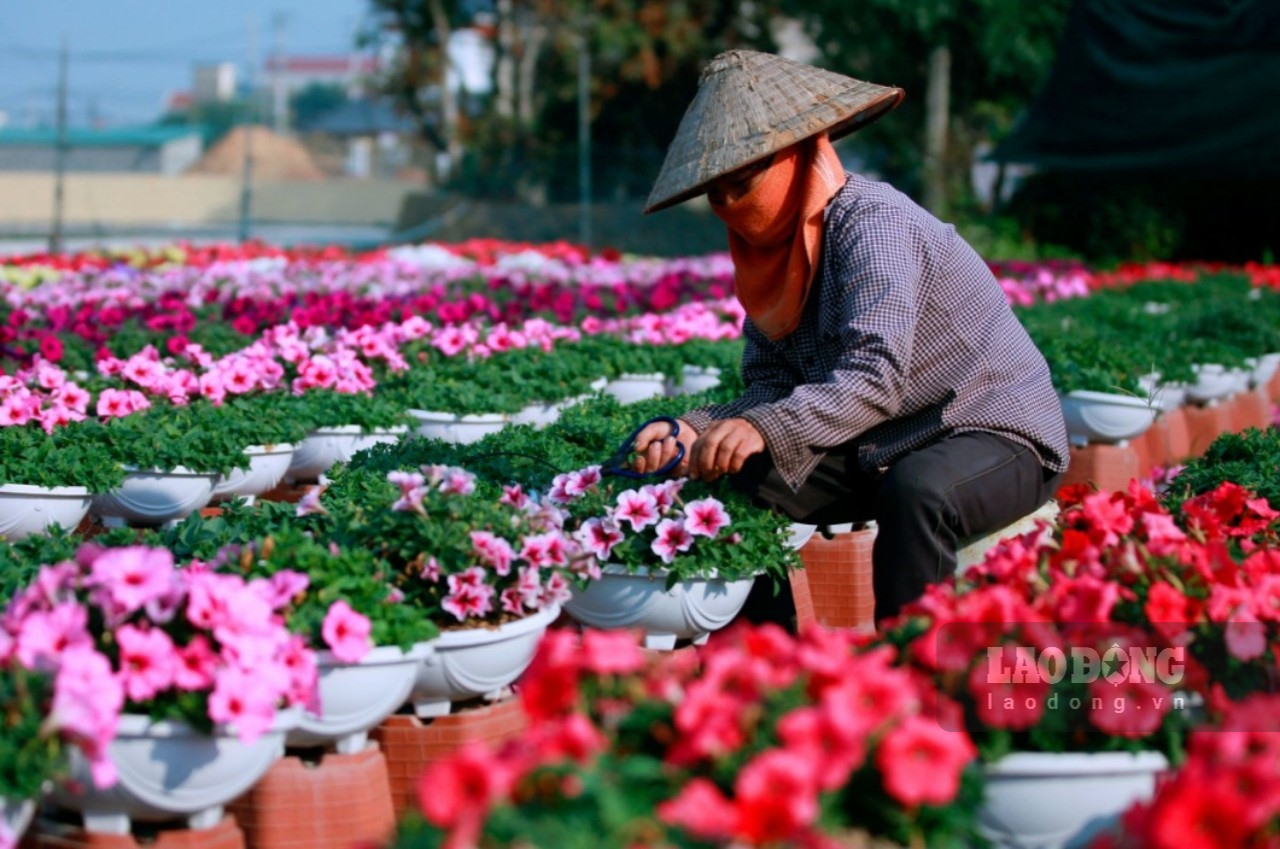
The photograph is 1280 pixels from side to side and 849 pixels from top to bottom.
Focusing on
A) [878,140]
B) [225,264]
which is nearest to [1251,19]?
[878,140]

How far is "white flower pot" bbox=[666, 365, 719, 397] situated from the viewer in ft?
23.4

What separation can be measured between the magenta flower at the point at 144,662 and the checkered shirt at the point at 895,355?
1483mm

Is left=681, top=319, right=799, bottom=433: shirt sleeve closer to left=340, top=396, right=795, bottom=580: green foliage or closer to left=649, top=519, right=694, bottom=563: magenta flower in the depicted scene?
left=340, top=396, right=795, bottom=580: green foliage

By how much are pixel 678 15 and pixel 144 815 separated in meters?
29.8

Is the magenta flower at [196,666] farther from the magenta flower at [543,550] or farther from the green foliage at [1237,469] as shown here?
the green foliage at [1237,469]

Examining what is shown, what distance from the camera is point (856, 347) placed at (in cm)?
350

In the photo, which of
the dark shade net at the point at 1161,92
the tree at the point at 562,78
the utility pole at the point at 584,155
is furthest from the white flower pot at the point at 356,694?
the tree at the point at 562,78

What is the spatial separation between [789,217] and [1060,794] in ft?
5.90

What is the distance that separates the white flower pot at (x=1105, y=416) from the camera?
6.32 metres

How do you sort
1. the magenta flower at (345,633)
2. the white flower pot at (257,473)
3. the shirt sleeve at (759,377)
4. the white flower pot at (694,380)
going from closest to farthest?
the magenta flower at (345,633) → the shirt sleeve at (759,377) → the white flower pot at (257,473) → the white flower pot at (694,380)

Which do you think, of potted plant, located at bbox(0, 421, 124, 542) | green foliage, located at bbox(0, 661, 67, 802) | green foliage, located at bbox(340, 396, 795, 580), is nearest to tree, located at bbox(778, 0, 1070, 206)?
green foliage, located at bbox(340, 396, 795, 580)

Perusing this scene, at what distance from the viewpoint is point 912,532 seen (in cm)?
350

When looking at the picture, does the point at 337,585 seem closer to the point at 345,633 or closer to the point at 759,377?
the point at 345,633

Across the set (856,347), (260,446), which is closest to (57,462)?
(260,446)
